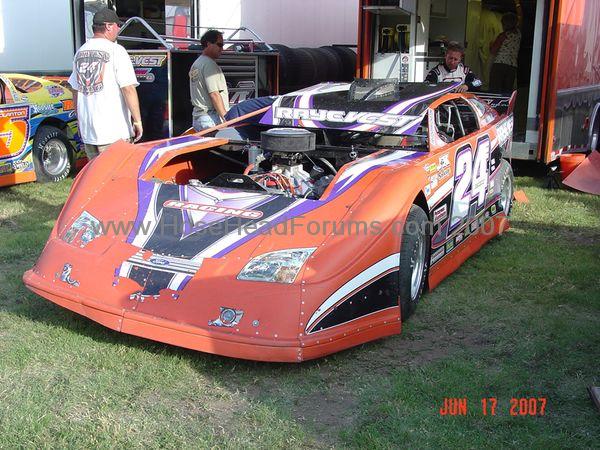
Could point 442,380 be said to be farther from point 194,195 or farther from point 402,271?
point 194,195

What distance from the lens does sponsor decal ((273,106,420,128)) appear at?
5.07 metres

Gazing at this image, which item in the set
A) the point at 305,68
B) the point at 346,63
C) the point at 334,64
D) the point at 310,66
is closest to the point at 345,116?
the point at 305,68

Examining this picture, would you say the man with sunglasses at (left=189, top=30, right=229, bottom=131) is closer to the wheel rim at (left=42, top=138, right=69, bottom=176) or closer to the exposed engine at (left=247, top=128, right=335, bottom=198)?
the wheel rim at (left=42, top=138, right=69, bottom=176)

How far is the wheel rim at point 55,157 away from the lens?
8.56m

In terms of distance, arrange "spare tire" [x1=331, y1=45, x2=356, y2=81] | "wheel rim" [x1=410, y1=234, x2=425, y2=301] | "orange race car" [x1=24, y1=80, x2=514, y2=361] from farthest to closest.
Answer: "spare tire" [x1=331, y1=45, x2=356, y2=81] < "wheel rim" [x1=410, y1=234, x2=425, y2=301] < "orange race car" [x1=24, y1=80, x2=514, y2=361]

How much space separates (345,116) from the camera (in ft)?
17.2

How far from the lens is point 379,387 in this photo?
351 cm

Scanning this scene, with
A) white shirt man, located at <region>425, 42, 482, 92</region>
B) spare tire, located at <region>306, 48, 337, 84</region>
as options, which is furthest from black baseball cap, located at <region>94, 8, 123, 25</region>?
spare tire, located at <region>306, 48, 337, 84</region>

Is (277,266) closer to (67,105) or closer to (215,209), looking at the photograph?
(215,209)

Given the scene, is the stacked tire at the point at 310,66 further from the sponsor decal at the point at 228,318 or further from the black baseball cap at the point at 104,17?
the sponsor decal at the point at 228,318

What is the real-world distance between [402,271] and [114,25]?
3171 millimetres

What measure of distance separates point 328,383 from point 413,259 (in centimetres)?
108

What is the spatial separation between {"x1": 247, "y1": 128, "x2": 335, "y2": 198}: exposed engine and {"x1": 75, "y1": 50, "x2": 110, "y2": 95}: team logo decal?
155 centimetres

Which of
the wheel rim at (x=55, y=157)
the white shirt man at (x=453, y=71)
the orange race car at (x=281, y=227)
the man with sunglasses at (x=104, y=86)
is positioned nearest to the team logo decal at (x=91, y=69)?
the man with sunglasses at (x=104, y=86)
